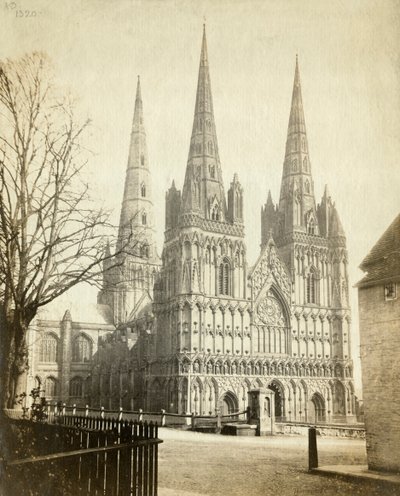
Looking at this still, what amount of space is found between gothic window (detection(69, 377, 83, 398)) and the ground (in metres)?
32.8

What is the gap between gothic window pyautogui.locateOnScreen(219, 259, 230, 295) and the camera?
35.4 m

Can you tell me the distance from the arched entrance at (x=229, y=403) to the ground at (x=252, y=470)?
18915 millimetres

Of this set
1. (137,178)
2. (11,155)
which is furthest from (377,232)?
(137,178)

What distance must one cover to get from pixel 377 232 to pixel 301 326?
1170 inches

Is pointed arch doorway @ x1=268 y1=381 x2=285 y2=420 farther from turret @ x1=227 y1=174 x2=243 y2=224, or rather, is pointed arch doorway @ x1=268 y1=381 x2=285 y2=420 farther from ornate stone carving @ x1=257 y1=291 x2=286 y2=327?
turret @ x1=227 y1=174 x2=243 y2=224

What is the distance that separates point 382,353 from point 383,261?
1618mm

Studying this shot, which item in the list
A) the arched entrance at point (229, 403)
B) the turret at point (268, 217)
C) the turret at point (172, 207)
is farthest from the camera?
the turret at point (268, 217)

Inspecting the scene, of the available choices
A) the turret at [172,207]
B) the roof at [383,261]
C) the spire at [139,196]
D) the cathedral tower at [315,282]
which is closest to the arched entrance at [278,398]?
the cathedral tower at [315,282]

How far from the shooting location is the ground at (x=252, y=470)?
779 centimetres

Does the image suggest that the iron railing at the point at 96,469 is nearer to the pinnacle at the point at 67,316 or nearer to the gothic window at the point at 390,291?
the gothic window at the point at 390,291

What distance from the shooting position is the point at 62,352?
1810 inches

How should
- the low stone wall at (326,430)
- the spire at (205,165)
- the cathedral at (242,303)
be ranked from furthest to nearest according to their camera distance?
the spire at (205,165) → the cathedral at (242,303) → the low stone wall at (326,430)

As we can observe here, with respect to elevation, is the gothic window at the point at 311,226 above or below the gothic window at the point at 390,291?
above

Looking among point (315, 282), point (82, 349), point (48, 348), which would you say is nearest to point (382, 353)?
point (315, 282)
